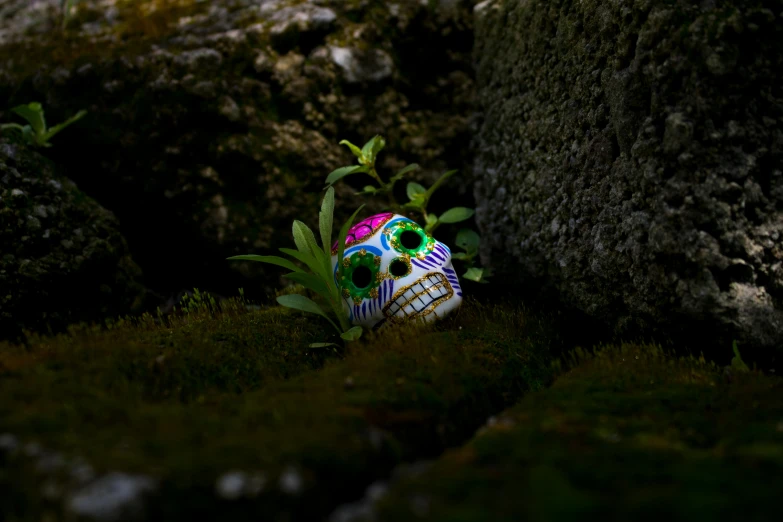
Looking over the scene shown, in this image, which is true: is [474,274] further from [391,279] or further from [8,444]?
[8,444]

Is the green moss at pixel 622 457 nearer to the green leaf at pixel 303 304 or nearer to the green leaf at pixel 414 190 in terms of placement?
the green leaf at pixel 303 304

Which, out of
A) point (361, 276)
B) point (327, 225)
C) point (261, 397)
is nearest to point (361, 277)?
point (361, 276)

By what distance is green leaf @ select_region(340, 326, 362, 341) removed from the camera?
3.22m

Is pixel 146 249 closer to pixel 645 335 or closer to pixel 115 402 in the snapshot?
pixel 115 402

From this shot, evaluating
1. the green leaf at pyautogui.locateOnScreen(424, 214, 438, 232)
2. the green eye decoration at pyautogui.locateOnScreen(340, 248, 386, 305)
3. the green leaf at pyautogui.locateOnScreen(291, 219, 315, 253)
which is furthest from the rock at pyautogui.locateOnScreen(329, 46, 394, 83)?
the green eye decoration at pyautogui.locateOnScreen(340, 248, 386, 305)

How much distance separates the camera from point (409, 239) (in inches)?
146

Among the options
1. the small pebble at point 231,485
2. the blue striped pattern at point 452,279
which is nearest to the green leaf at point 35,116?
the blue striped pattern at point 452,279

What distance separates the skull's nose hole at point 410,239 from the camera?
369 centimetres

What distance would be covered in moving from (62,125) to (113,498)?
138 inches

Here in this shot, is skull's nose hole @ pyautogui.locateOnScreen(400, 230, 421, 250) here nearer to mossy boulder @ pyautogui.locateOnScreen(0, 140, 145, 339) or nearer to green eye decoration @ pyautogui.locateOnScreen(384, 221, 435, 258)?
green eye decoration @ pyautogui.locateOnScreen(384, 221, 435, 258)

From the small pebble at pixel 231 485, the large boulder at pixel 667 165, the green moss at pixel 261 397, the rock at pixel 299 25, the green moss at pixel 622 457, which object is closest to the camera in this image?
the green moss at pixel 622 457

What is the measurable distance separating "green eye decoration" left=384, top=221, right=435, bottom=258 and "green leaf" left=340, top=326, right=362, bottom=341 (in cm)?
52

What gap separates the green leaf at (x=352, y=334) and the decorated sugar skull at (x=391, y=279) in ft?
0.63

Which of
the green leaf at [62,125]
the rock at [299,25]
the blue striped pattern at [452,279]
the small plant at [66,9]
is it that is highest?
the small plant at [66,9]
